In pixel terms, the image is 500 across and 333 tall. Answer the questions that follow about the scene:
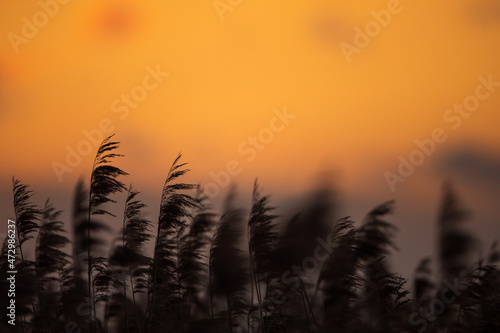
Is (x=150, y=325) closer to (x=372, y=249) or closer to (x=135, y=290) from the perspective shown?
(x=135, y=290)

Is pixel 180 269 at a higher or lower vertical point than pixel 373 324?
higher

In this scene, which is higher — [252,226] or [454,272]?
[252,226]

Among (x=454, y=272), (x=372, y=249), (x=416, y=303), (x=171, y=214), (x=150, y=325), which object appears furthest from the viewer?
(x=416, y=303)

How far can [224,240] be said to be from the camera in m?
18.1

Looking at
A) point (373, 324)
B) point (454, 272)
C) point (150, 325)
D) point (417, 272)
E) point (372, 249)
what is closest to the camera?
point (372, 249)

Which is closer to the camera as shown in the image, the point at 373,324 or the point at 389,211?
the point at 389,211

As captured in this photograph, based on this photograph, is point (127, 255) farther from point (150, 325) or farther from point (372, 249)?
point (372, 249)

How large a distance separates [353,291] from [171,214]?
5.10 m

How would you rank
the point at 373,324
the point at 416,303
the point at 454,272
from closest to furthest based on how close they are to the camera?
the point at 454,272, the point at 373,324, the point at 416,303

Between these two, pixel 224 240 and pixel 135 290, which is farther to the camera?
pixel 135 290

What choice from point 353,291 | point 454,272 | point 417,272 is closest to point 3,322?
point 353,291

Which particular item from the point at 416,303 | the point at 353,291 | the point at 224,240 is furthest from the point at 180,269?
the point at 416,303

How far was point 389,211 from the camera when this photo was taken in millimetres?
16141

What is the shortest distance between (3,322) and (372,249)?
1126cm
